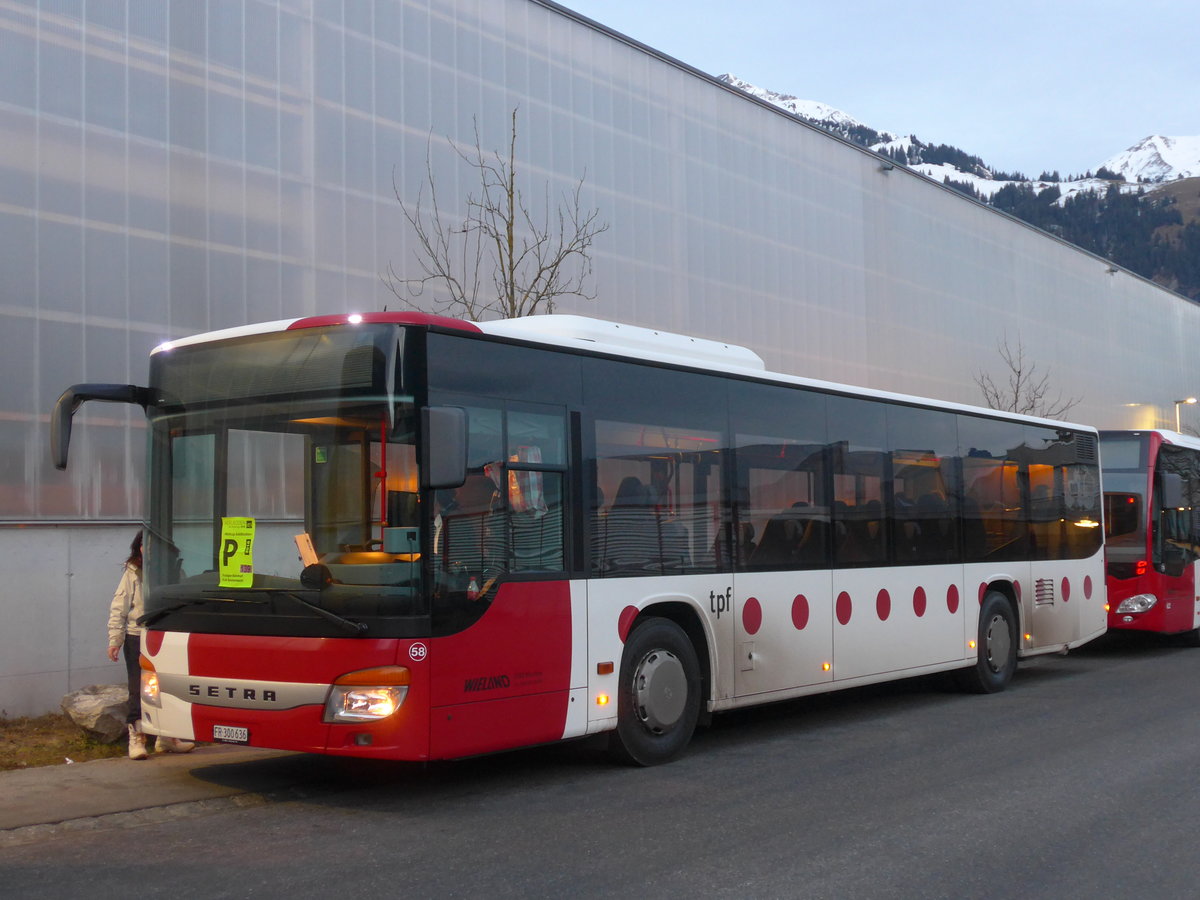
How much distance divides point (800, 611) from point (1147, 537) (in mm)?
9461

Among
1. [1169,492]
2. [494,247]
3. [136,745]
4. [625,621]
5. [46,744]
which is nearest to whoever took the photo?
[625,621]

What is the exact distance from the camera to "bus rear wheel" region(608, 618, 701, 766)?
867cm

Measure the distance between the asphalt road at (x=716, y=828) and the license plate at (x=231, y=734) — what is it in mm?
426

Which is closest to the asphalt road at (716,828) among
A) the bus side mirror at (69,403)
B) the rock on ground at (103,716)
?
the rock on ground at (103,716)

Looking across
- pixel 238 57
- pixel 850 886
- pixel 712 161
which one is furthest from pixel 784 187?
pixel 850 886

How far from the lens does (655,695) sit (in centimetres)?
886

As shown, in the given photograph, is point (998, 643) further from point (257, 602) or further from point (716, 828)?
point (257, 602)

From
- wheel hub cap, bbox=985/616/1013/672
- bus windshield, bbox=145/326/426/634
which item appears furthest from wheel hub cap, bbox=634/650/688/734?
wheel hub cap, bbox=985/616/1013/672

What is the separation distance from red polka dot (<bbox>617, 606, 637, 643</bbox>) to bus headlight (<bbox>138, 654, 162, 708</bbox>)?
9.64ft

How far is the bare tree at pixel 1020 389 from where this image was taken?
100 feet

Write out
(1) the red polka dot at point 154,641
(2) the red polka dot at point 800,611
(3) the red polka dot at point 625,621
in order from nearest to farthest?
(1) the red polka dot at point 154,641 → (3) the red polka dot at point 625,621 → (2) the red polka dot at point 800,611

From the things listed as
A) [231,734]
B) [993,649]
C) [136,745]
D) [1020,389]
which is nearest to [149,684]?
[231,734]

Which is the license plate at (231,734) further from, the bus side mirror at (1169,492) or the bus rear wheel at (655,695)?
the bus side mirror at (1169,492)

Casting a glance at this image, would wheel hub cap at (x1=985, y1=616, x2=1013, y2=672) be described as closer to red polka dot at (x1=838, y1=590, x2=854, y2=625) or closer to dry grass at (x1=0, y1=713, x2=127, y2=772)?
red polka dot at (x1=838, y1=590, x2=854, y2=625)
